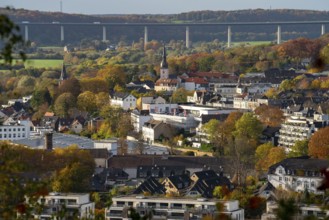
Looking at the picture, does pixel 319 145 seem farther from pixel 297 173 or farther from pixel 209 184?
pixel 209 184

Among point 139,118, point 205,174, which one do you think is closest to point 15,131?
point 139,118

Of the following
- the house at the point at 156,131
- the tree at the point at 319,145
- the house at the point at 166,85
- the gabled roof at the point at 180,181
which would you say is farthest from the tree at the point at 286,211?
the house at the point at 166,85

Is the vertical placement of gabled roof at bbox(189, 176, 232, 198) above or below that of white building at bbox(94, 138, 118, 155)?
below

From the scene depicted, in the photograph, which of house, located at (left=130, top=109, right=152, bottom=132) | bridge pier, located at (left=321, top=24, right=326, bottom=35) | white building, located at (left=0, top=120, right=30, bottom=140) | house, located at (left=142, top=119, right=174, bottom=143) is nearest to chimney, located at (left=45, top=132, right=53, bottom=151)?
white building, located at (left=0, top=120, right=30, bottom=140)

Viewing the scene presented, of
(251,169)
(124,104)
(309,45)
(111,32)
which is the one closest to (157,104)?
(124,104)

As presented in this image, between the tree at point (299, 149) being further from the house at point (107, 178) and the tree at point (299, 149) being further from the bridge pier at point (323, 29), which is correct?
the bridge pier at point (323, 29)

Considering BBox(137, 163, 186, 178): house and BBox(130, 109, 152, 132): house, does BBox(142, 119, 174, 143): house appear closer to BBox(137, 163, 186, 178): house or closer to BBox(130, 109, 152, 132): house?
BBox(130, 109, 152, 132): house
